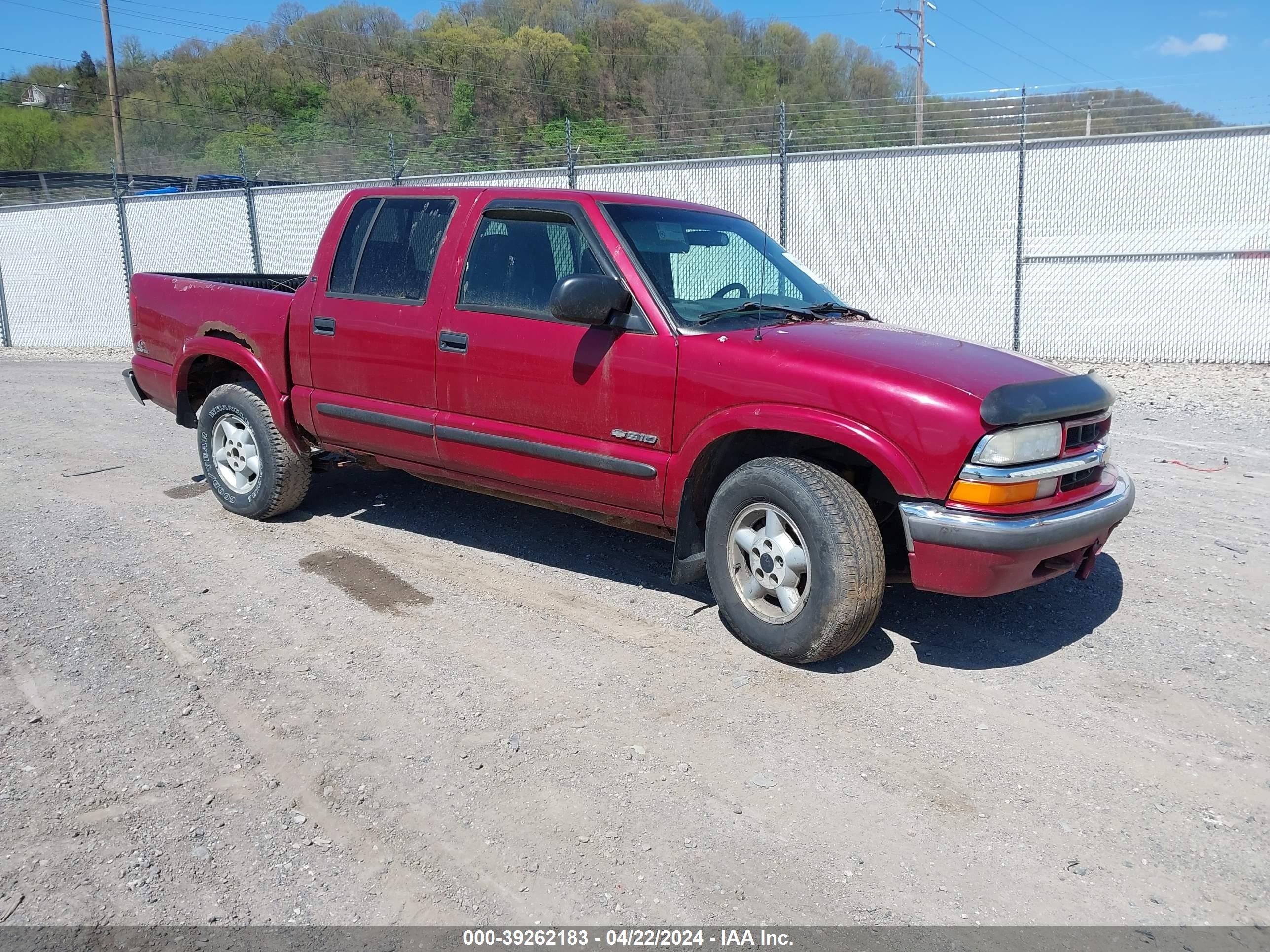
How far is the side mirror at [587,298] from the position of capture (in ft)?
13.8

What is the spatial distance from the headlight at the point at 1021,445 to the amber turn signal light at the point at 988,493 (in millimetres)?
80

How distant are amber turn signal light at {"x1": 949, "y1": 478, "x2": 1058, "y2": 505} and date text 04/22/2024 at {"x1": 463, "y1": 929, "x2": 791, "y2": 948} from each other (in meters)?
1.76

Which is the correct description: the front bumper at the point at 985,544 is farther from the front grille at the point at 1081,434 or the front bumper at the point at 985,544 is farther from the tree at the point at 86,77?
the tree at the point at 86,77

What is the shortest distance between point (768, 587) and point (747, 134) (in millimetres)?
10453

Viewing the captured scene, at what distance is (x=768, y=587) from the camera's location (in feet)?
13.4

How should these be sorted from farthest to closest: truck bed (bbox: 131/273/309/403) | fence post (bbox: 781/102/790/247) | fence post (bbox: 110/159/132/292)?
fence post (bbox: 110/159/132/292), fence post (bbox: 781/102/790/247), truck bed (bbox: 131/273/309/403)

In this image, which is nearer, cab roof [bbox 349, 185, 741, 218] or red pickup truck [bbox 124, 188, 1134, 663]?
red pickup truck [bbox 124, 188, 1134, 663]

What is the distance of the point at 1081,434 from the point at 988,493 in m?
0.66

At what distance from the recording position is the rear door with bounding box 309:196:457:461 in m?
5.10

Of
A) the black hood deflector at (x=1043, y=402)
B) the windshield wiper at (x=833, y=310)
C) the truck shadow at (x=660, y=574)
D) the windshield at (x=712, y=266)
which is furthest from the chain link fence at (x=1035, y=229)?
the black hood deflector at (x=1043, y=402)

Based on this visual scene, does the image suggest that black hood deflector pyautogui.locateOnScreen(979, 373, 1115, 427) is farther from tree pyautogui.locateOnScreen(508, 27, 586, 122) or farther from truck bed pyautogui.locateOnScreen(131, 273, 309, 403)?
tree pyautogui.locateOnScreen(508, 27, 586, 122)

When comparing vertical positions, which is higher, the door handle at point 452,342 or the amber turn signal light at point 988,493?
the door handle at point 452,342

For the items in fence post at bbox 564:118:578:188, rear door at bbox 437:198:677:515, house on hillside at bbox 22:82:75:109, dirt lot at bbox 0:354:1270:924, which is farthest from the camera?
house on hillside at bbox 22:82:75:109

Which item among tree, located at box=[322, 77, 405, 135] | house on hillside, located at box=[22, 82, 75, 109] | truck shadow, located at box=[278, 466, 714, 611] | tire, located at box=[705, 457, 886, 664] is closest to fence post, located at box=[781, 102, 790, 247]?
truck shadow, located at box=[278, 466, 714, 611]
